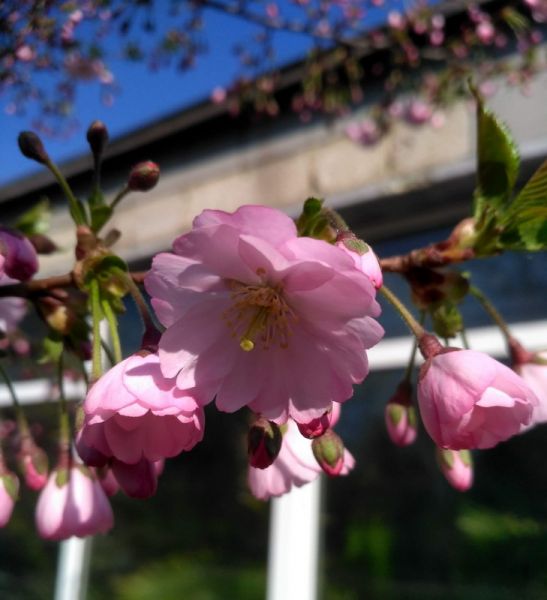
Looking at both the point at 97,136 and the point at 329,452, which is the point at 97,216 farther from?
the point at 329,452

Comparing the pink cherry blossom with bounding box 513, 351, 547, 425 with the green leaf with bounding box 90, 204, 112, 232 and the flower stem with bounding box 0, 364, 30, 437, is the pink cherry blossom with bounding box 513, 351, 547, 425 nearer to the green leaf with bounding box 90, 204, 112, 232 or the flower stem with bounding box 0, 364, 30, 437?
the green leaf with bounding box 90, 204, 112, 232

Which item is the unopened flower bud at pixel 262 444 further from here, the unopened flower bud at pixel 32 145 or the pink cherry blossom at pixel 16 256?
the unopened flower bud at pixel 32 145

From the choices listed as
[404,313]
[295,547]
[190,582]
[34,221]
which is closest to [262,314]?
[404,313]

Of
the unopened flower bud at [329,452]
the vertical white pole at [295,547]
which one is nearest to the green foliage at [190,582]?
the vertical white pole at [295,547]

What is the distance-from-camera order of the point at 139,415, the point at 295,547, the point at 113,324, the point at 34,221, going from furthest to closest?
the point at 295,547
the point at 34,221
the point at 113,324
the point at 139,415

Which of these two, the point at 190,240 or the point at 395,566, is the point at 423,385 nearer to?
the point at 190,240
